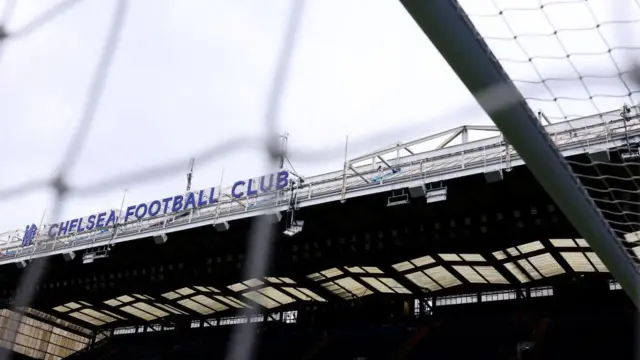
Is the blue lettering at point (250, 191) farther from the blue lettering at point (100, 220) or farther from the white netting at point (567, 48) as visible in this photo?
the white netting at point (567, 48)

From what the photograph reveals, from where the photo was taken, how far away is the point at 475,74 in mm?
2100

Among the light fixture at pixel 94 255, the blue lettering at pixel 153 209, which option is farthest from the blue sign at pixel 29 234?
the blue lettering at pixel 153 209

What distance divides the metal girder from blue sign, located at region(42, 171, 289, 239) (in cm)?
1093

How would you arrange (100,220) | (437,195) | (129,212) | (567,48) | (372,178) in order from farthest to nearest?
1. (100,220)
2. (129,212)
3. (372,178)
4. (437,195)
5. (567,48)

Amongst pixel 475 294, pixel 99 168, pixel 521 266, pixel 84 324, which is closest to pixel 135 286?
pixel 84 324

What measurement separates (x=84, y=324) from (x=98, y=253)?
428 inches

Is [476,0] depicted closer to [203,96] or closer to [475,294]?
[203,96]

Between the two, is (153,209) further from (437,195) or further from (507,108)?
(507,108)

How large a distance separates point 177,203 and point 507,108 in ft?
48.9

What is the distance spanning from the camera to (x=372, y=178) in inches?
522

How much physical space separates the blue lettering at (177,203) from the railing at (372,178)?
19cm

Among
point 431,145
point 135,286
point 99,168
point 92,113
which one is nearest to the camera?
point 92,113

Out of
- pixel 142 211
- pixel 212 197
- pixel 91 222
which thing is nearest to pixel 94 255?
pixel 142 211

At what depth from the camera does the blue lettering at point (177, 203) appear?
16.3 metres
